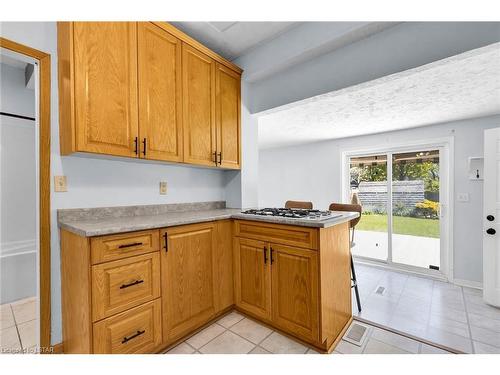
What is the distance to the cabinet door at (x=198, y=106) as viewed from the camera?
195 cm

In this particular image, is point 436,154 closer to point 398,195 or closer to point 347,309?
point 398,195

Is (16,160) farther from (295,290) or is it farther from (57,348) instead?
(295,290)

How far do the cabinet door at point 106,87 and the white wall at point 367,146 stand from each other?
3.88m

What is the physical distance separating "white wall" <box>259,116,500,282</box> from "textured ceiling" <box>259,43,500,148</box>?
0.65 ft

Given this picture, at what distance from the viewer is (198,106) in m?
2.05

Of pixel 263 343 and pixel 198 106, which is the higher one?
pixel 198 106

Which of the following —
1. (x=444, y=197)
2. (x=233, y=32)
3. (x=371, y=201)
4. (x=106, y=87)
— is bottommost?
(x=371, y=201)

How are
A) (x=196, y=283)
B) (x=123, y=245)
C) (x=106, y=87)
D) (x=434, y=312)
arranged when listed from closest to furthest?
(x=123, y=245) → (x=106, y=87) → (x=196, y=283) → (x=434, y=312)

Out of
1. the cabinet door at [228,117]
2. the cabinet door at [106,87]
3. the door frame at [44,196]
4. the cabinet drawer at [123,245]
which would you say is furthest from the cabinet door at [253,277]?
the door frame at [44,196]

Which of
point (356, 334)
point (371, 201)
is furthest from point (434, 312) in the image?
point (371, 201)

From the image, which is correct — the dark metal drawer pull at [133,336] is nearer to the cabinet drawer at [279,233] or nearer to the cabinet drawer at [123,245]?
the cabinet drawer at [123,245]

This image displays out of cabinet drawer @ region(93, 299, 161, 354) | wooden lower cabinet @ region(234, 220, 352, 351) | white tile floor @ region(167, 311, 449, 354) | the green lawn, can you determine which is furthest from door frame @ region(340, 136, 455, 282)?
cabinet drawer @ region(93, 299, 161, 354)

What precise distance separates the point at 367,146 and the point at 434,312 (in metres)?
2.69
